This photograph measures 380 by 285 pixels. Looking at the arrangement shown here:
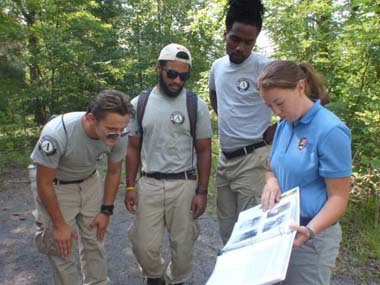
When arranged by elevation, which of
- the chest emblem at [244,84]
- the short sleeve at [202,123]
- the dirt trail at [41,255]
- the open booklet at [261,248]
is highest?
the chest emblem at [244,84]

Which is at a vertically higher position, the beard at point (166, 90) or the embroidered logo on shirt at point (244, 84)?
the embroidered logo on shirt at point (244, 84)

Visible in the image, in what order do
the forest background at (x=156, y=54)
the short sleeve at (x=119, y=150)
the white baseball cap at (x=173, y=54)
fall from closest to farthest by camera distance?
the short sleeve at (x=119, y=150) < the white baseball cap at (x=173, y=54) < the forest background at (x=156, y=54)

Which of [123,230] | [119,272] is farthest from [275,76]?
[123,230]

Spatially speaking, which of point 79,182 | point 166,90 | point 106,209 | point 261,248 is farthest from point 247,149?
point 261,248

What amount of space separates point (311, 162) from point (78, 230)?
1989 millimetres

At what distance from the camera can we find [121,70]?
984 cm

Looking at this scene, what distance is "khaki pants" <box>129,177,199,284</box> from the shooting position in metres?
2.87

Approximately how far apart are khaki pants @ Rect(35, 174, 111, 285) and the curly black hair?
1.71 meters

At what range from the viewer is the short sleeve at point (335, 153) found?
152 cm

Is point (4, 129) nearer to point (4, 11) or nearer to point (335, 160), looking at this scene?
point (4, 11)

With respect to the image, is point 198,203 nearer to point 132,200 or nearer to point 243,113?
point 132,200

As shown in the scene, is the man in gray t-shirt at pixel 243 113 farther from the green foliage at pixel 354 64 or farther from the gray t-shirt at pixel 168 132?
the green foliage at pixel 354 64

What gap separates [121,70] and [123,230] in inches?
241

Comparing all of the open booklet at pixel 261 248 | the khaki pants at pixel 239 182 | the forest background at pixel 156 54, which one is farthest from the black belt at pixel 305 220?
the forest background at pixel 156 54
